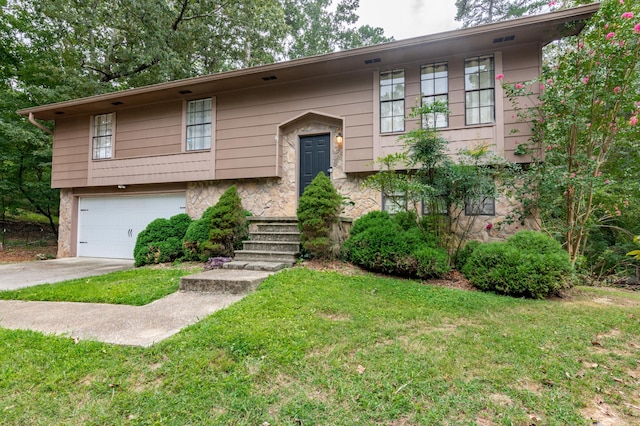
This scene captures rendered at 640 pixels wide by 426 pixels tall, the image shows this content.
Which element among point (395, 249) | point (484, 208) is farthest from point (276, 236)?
point (484, 208)

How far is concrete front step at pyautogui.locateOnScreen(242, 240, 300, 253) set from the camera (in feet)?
18.0

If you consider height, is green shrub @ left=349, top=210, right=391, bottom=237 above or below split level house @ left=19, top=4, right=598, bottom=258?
below

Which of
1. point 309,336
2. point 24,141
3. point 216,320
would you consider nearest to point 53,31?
point 24,141

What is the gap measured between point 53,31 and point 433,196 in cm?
1459

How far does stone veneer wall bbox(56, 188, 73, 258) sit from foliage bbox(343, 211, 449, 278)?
28.3 feet

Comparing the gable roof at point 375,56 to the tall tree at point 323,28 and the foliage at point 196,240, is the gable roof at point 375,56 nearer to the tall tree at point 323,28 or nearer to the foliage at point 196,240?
the foliage at point 196,240

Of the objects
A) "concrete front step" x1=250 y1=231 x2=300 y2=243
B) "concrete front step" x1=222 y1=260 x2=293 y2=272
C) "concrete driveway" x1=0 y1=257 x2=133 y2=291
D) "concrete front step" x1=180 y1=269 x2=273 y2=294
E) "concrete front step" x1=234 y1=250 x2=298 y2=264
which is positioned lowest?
"concrete driveway" x1=0 y1=257 x2=133 y2=291

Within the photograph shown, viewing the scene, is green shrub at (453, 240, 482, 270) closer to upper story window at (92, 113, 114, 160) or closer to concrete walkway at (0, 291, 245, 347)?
concrete walkway at (0, 291, 245, 347)

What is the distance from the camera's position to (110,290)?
414cm

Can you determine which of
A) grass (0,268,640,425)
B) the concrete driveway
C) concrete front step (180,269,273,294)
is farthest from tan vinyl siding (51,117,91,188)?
grass (0,268,640,425)

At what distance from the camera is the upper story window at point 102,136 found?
336 inches

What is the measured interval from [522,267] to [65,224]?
451 inches

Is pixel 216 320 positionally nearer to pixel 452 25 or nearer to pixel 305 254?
pixel 305 254

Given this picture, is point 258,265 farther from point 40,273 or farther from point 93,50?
point 93,50
